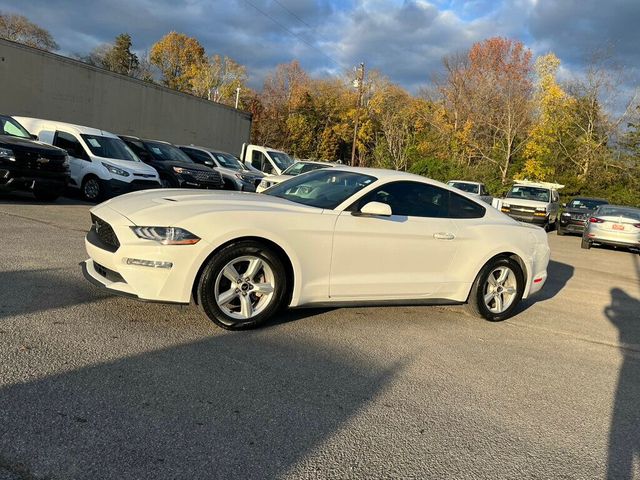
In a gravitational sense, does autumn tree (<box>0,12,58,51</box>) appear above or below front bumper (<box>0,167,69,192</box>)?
above

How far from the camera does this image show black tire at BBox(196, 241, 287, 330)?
444 cm

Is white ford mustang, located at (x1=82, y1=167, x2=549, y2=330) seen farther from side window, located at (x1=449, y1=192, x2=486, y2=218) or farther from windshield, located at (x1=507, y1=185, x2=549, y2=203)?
windshield, located at (x1=507, y1=185, x2=549, y2=203)

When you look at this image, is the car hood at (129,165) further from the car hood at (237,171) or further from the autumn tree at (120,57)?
the autumn tree at (120,57)

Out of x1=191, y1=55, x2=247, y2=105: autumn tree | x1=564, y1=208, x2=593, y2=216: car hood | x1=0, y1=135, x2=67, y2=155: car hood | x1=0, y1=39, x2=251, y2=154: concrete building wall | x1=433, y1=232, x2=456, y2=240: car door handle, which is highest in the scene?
x1=191, y1=55, x2=247, y2=105: autumn tree

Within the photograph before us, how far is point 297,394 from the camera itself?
3.60 metres

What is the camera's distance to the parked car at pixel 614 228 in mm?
15698

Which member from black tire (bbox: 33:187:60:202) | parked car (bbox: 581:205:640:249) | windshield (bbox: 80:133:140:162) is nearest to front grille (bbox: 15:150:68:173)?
black tire (bbox: 33:187:60:202)

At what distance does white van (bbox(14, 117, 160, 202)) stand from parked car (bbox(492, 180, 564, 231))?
576 inches

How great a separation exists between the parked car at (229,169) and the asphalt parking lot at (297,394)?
11489mm

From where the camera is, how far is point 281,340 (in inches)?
181

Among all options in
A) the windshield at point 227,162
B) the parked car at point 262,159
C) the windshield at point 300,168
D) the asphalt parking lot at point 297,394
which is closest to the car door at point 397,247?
the asphalt parking lot at point 297,394

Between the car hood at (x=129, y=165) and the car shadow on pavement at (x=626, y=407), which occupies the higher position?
the car hood at (x=129, y=165)

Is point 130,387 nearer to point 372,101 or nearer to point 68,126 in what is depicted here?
point 68,126

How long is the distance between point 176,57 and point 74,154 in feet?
201
